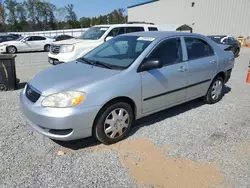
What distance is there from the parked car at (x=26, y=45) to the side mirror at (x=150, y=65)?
16.3 m

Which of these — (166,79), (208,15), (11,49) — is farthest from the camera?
(208,15)

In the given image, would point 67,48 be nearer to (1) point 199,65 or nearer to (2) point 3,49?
(1) point 199,65

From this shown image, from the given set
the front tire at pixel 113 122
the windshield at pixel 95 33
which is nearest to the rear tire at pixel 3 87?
the windshield at pixel 95 33

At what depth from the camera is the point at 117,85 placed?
321 cm

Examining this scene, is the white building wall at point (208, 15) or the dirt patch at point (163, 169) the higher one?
the white building wall at point (208, 15)

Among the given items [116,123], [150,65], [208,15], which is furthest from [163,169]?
[208,15]

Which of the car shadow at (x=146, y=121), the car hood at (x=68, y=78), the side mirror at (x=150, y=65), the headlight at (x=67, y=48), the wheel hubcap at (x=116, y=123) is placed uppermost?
the headlight at (x=67, y=48)

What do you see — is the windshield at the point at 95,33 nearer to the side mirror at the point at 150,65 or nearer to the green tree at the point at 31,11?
the side mirror at the point at 150,65

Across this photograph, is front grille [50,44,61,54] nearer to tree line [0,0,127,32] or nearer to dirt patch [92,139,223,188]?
dirt patch [92,139,223,188]

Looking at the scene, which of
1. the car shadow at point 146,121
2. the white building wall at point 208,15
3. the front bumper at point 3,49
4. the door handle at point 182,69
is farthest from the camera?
the white building wall at point 208,15

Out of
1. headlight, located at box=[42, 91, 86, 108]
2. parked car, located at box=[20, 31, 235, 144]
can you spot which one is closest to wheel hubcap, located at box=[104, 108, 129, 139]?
parked car, located at box=[20, 31, 235, 144]

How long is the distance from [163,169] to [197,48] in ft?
8.95

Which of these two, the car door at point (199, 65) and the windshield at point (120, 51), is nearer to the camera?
the windshield at point (120, 51)

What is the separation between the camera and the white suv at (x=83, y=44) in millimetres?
7972
